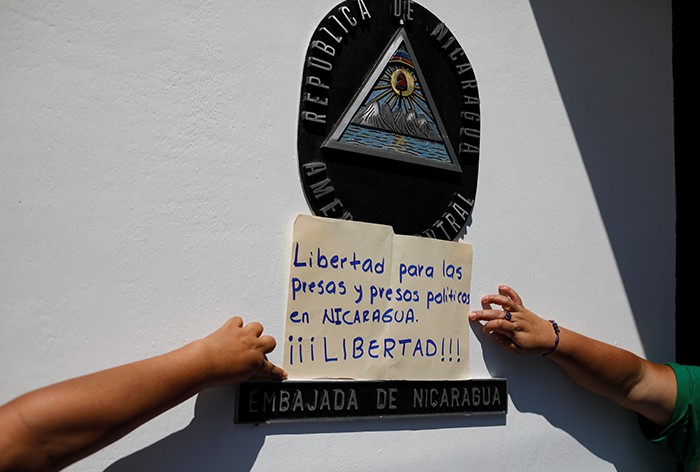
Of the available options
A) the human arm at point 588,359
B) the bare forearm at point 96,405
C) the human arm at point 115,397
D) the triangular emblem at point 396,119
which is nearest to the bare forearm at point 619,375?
the human arm at point 588,359

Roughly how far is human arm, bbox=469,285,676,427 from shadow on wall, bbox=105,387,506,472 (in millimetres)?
549

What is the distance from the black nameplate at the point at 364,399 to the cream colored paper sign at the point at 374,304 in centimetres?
2

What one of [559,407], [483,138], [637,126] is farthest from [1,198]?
[637,126]

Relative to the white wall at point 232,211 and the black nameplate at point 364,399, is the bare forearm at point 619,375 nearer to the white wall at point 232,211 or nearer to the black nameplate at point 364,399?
the white wall at point 232,211

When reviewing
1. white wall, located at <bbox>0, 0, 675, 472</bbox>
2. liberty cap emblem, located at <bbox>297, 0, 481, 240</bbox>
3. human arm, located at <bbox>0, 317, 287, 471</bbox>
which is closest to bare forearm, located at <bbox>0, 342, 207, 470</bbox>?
human arm, located at <bbox>0, 317, 287, 471</bbox>

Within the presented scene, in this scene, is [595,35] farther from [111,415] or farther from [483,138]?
[111,415]

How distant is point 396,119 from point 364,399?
664 millimetres

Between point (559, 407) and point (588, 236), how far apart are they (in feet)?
1.66

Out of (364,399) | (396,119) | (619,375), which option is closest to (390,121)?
(396,119)

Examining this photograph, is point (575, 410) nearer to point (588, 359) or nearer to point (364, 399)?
point (588, 359)

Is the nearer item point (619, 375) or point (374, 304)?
point (374, 304)

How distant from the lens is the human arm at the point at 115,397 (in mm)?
951

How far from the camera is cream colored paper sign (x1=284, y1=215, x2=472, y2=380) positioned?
1.38 meters

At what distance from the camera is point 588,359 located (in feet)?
5.50
